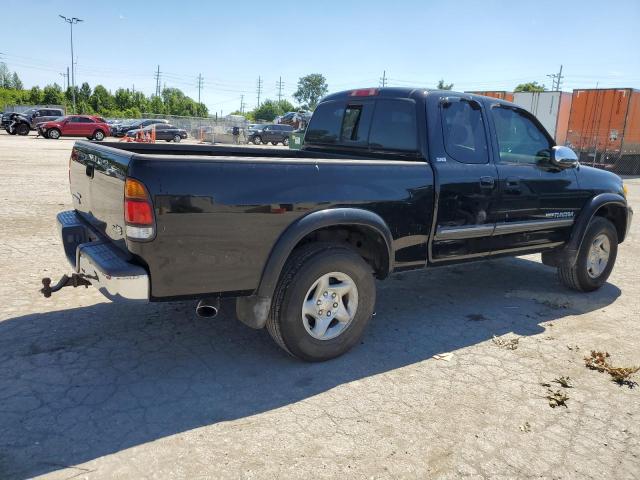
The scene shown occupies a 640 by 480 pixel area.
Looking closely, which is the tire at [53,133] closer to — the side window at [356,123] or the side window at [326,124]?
the side window at [326,124]

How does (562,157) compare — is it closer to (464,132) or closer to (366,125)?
(464,132)

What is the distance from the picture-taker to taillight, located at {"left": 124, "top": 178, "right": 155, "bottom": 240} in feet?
9.33

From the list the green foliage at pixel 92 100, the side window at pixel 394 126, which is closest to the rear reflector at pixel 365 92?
the side window at pixel 394 126

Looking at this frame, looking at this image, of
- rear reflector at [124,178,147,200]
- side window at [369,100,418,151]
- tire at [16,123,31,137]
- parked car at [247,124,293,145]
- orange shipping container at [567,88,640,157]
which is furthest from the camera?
parked car at [247,124,293,145]

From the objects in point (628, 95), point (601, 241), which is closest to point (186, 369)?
point (601, 241)

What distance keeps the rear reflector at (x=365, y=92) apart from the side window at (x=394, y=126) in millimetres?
145

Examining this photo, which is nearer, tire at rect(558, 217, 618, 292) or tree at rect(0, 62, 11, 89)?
tire at rect(558, 217, 618, 292)

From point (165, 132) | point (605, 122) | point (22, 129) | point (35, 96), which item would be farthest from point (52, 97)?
point (605, 122)

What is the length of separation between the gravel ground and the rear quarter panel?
2.49ft

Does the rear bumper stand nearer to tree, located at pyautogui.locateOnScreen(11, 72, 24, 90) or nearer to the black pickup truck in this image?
the black pickup truck

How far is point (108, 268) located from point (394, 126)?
8.61ft

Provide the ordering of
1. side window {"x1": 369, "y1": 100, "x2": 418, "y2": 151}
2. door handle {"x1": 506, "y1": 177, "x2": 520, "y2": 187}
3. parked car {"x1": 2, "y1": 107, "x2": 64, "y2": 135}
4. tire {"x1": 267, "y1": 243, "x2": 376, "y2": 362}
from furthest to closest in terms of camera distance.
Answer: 1. parked car {"x1": 2, "y1": 107, "x2": 64, "y2": 135}
2. door handle {"x1": 506, "y1": 177, "x2": 520, "y2": 187}
3. side window {"x1": 369, "y1": 100, "x2": 418, "y2": 151}
4. tire {"x1": 267, "y1": 243, "x2": 376, "y2": 362}

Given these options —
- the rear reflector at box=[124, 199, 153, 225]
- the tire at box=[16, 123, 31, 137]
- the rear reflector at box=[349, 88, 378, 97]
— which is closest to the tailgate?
the rear reflector at box=[124, 199, 153, 225]

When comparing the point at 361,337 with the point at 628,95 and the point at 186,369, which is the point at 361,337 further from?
the point at 628,95
